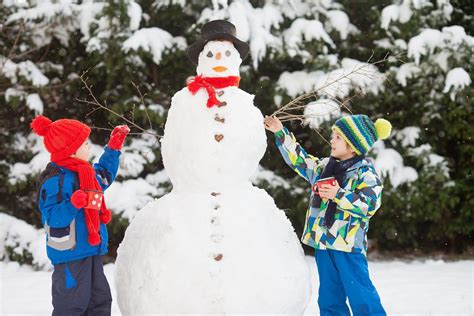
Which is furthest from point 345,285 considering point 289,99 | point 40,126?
point 289,99

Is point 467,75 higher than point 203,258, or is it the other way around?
point 203,258

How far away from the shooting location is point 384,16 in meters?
5.74

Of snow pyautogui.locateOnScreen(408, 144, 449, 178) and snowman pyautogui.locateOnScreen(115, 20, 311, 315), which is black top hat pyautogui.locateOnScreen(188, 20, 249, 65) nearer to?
snowman pyautogui.locateOnScreen(115, 20, 311, 315)

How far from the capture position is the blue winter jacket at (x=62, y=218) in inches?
104

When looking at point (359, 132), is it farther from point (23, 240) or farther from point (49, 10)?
point (49, 10)

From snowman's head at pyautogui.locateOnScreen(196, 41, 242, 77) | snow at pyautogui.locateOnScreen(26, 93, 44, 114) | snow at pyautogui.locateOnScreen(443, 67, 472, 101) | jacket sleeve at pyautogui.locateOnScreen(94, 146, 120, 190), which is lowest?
snow at pyautogui.locateOnScreen(443, 67, 472, 101)

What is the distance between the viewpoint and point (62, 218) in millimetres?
2625

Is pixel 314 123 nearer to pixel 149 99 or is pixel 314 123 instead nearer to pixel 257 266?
pixel 149 99

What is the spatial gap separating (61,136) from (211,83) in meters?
0.82

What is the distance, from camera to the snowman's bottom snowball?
2543 mm

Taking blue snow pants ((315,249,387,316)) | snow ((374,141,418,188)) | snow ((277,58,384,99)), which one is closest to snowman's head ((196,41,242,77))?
blue snow pants ((315,249,387,316))

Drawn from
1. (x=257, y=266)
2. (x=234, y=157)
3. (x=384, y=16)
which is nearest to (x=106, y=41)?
(x=384, y=16)

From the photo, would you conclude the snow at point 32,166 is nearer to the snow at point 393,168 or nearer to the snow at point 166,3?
the snow at point 166,3

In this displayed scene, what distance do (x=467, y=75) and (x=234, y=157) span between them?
3822 mm
